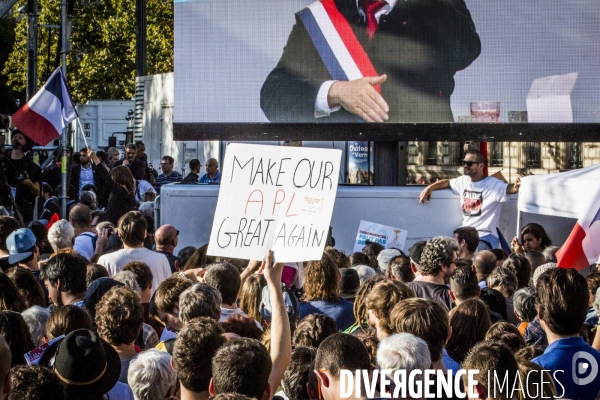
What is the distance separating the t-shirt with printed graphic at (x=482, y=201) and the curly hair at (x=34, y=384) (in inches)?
284

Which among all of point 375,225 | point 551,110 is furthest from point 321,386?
point 551,110

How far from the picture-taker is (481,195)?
1002 centimetres

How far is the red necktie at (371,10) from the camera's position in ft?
36.4

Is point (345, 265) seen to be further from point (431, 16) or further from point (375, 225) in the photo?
point (431, 16)

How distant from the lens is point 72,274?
5391mm

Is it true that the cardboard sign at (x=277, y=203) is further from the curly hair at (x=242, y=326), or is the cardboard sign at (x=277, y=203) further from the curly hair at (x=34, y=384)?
the curly hair at (x=34, y=384)

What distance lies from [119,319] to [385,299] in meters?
1.26

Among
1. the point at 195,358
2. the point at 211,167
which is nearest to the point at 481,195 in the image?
the point at 211,167

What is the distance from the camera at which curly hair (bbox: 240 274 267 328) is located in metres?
5.61

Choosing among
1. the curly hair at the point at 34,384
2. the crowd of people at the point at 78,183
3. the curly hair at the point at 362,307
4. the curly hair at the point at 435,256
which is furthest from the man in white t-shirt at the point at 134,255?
the curly hair at the point at 34,384

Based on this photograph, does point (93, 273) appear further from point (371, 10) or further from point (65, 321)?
point (371, 10)

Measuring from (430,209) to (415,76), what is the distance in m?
1.58

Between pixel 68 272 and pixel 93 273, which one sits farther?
pixel 93 273

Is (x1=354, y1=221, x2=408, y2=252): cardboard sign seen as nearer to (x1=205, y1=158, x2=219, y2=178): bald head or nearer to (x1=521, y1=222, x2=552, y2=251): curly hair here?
(x1=521, y1=222, x2=552, y2=251): curly hair
